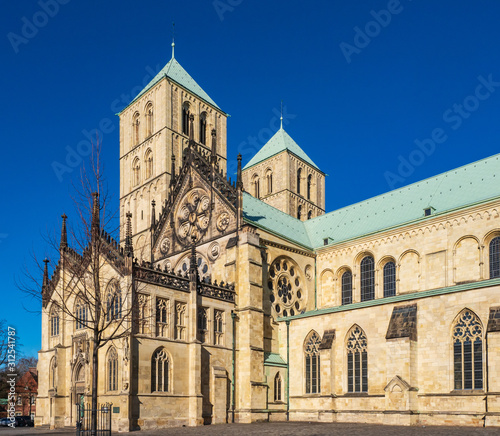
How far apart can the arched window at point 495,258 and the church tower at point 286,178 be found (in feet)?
104

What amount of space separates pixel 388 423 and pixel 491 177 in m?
17.7

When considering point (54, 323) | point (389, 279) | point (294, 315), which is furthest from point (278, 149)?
point (54, 323)

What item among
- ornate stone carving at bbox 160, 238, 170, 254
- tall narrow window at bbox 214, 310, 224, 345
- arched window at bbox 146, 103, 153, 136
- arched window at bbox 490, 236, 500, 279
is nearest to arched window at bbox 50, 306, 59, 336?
ornate stone carving at bbox 160, 238, 170, 254

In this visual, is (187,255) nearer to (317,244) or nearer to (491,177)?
(317,244)

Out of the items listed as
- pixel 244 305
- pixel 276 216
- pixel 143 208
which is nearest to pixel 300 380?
pixel 244 305

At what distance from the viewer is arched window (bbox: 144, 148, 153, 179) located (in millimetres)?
57656

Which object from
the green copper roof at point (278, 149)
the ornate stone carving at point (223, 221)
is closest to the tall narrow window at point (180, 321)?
the ornate stone carving at point (223, 221)

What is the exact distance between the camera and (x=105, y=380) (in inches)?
1178

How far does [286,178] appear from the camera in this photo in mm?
64312

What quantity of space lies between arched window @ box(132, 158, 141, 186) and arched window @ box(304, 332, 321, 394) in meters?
31.1

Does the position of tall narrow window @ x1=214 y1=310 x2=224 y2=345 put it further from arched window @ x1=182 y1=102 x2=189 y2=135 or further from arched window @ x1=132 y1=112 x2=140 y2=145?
arched window @ x1=132 y1=112 x2=140 y2=145

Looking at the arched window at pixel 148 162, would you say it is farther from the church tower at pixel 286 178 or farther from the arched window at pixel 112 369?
the arched window at pixel 112 369

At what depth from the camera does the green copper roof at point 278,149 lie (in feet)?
220

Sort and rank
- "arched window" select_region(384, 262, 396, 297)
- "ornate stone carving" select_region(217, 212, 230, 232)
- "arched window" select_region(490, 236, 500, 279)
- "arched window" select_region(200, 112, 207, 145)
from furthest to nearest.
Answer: "arched window" select_region(200, 112, 207, 145), "ornate stone carving" select_region(217, 212, 230, 232), "arched window" select_region(384, 262, 396, 297), "arched window" select_region(490, 236, 500, 279)
